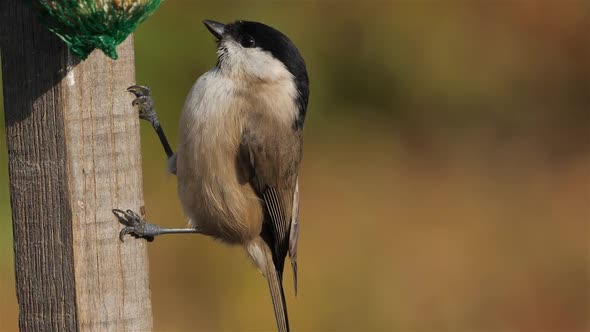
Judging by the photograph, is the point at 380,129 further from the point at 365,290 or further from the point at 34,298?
the point at 34,298

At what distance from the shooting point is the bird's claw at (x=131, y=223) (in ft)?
10.5

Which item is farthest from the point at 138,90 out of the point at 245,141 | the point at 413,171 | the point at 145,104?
the point at 413,171

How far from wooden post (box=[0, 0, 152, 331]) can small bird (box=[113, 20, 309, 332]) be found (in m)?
0.79

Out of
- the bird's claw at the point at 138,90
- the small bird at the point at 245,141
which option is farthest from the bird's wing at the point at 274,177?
the bird's claw at the point at 138,90

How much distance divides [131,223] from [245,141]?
1.07 metres

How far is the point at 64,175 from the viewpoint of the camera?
306 centimetres

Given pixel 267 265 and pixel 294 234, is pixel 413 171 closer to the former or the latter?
pixel 294 234

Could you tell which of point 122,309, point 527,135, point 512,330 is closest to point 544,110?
point 527,135

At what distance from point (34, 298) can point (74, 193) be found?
38 cm

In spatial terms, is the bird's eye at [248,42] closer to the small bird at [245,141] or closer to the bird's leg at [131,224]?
the small bird at [245,141]

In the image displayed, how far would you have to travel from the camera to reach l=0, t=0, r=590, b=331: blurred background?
7.15 m

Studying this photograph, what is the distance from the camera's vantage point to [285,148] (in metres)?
4.36

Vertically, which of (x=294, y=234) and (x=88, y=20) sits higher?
(x=88, y=20)

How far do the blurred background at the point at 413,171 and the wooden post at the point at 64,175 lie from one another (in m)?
3.66
